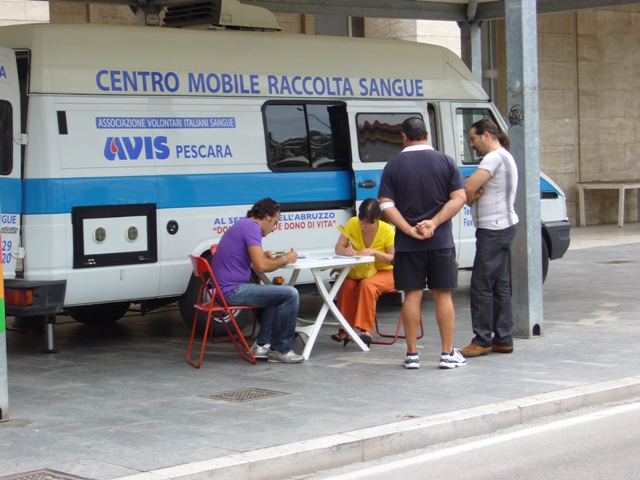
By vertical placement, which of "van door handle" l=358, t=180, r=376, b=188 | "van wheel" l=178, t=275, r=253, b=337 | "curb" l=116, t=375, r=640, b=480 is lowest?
"curb" l=116, t=375, r=640, b=480

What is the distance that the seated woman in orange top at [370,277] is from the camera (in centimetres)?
884

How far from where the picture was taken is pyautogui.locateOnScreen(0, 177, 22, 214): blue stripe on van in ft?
27.4

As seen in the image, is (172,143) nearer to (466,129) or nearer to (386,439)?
(466,129)

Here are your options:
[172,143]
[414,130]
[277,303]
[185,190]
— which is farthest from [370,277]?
[172,143]

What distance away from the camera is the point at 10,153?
334 inches

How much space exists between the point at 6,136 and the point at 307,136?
3.02 metres

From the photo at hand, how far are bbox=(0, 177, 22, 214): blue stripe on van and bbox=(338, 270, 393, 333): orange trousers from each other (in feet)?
9.46

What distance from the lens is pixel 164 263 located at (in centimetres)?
921

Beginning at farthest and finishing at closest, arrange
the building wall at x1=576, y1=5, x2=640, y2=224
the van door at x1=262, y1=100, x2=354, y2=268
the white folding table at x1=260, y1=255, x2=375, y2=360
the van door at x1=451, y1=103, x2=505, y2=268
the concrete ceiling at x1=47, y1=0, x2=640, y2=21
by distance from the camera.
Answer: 1. the building wall at x1=576, y1=5, x2=640, y2=224
2. the concrete ceiling at x1=47, y1=0, x2=640, y2=21
3. the van door at x1=451, y1=103, x2=505, y2=268
4. the van door at x1=262, y1=100, x2=354, y2=268
5. the white folding table at x1=260, y1=255, x2=375, y2=360

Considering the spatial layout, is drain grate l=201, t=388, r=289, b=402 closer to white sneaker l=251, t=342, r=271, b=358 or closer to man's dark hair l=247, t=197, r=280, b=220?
white sneaker l=251, t=342, r=271, b=358

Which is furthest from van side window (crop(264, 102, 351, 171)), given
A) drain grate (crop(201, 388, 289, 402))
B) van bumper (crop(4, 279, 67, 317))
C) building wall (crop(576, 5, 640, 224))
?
building wall (crop(576, 5, 640, 224))

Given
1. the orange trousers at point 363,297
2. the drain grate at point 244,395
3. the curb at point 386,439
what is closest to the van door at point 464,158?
the orange trousers at point 363,297

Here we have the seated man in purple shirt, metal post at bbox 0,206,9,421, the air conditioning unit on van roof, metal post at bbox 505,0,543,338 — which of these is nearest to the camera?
metal post at bbox 0,206,9,421

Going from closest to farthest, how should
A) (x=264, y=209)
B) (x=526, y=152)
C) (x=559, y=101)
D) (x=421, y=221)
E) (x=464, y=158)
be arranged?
1. (x=421, y=221)
2. (x=264, y=209)
3. (x=526, y=152)
4. (x=464, y=158)
5. (x=559, y=101)
